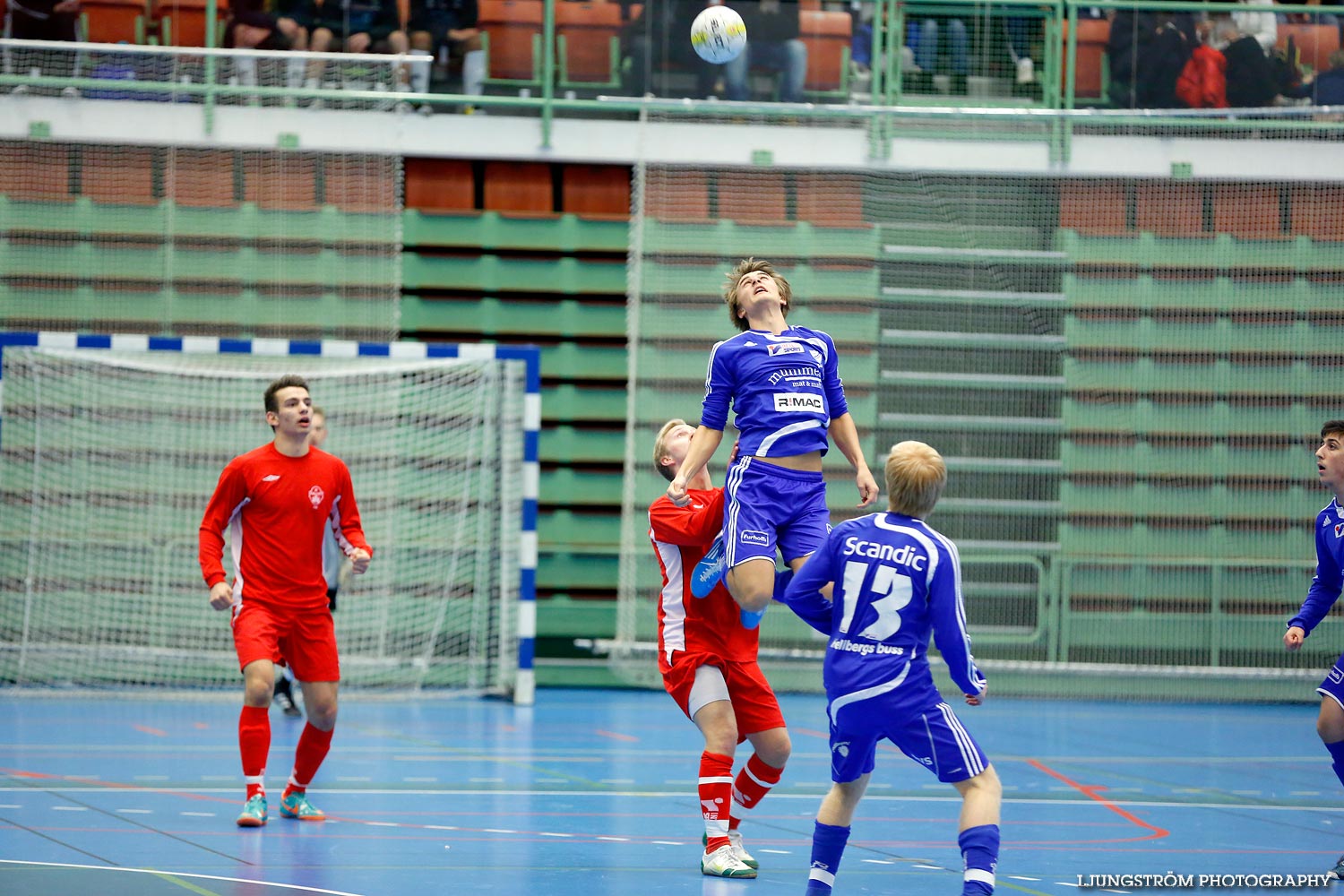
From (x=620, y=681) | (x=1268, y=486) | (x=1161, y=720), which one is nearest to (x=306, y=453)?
(x=620, y=681)

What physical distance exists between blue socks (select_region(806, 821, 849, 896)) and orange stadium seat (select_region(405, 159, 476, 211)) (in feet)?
31.9

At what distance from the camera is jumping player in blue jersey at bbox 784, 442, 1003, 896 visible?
444cm

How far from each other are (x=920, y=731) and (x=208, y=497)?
8.86m

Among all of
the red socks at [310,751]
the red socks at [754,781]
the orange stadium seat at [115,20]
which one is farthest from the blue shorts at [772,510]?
the orange stadium seat at [115,20]

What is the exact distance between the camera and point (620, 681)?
13.0 meters

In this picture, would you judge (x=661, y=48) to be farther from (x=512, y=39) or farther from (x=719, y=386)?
(x=719, y=386)

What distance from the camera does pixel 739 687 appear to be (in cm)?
585

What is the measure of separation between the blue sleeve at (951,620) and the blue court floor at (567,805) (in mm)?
1329

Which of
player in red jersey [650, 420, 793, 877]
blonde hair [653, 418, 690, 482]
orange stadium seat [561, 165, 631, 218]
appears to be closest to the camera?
player in red jersey [650, 420, 793, 877]

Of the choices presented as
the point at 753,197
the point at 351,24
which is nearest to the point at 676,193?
the point at 753,197

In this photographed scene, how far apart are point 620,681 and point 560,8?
19.8 ft

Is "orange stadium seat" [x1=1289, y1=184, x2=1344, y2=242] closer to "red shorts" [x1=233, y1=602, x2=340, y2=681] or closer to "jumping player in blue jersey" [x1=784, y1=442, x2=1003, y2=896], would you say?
"jumping player in blue jersey" [x1=784, y1=442, x2=1003, y2=896]

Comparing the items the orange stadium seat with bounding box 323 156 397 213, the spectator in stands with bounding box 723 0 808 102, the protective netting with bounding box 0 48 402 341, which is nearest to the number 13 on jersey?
the protective netting with bounding box 0 48 402 341

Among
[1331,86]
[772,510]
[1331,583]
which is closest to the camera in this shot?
[772,510]
